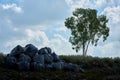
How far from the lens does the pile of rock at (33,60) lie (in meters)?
27.9

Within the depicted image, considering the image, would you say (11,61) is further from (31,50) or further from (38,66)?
(38,66)

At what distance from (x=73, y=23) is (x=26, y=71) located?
30.9 m

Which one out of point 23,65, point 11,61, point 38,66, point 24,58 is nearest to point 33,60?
point 24,58

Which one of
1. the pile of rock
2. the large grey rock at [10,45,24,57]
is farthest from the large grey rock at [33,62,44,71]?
the large grey rock at [10,45,24,57]

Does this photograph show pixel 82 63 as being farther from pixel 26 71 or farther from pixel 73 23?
pixel 73 23

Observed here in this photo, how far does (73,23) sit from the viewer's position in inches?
2269

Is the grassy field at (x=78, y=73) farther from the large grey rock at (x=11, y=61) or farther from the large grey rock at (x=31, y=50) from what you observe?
the large grey rock at (x=31, y=50)

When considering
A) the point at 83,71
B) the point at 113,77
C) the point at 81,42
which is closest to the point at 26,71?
the point at 83,71

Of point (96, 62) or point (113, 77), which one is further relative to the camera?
point (96, 62)

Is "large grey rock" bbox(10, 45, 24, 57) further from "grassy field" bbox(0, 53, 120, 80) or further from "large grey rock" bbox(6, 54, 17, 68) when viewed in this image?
"grassy field" bbox(0, 53, 120, 80)

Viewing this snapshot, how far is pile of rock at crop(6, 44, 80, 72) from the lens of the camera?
2791cm

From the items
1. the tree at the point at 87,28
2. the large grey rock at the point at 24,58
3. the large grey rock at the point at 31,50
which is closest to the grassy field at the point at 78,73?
the large grey rock at the point at 24,58

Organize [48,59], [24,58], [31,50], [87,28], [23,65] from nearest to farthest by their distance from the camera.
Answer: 1. [23,65]
2. [24,58]
3. [48,59]
4. [31,50]
5. [87,28]

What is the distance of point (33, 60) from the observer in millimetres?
28609
